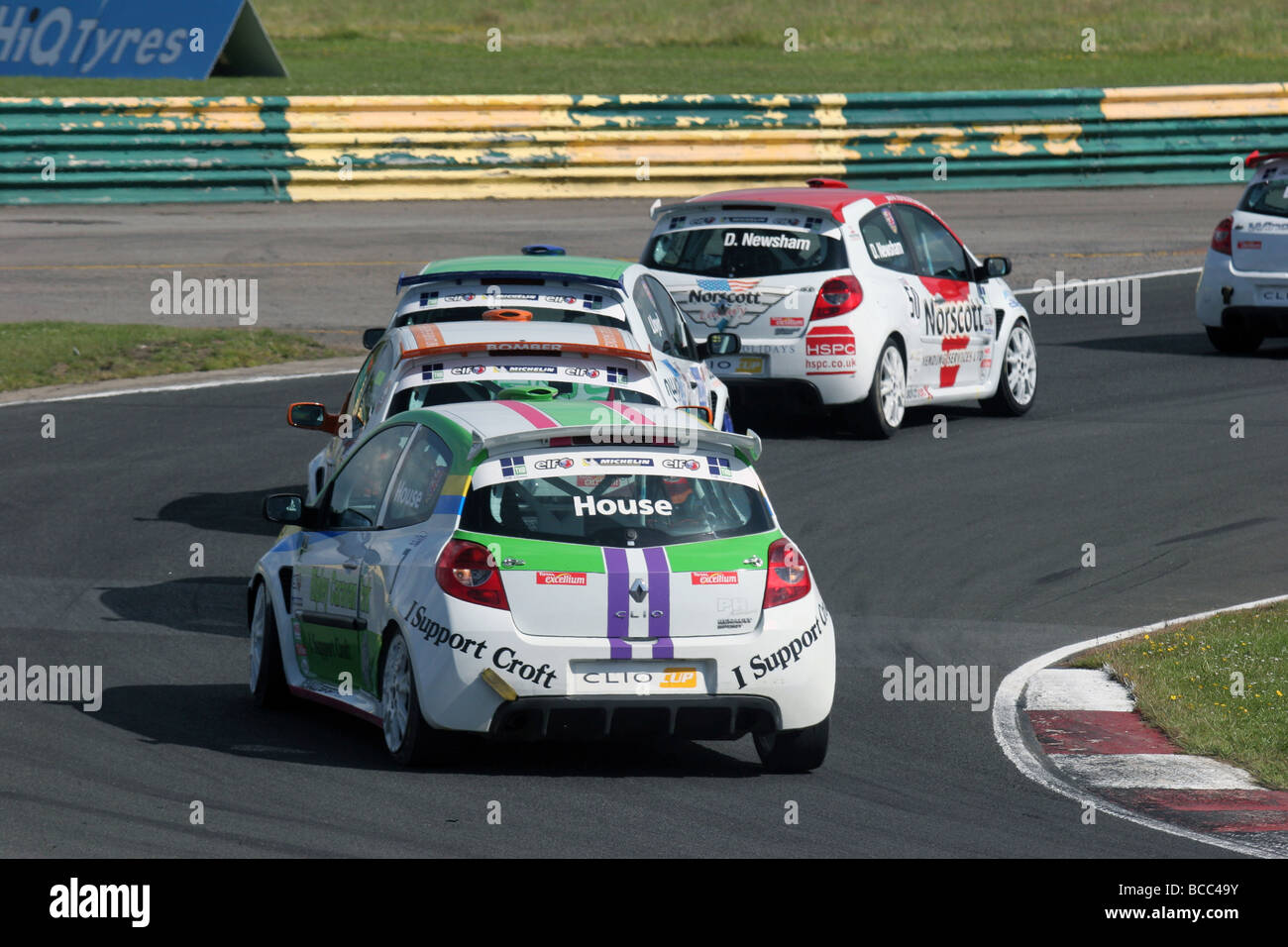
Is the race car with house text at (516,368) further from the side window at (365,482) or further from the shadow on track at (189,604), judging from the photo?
the shadow on track at (189,604)

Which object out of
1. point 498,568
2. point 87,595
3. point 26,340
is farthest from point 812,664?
point 26,340

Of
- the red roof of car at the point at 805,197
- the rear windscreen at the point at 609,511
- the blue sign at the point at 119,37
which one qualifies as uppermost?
the blue sign at the point at 119,37

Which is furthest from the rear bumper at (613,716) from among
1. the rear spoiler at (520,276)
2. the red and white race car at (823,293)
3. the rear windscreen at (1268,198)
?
the rear windscreen at (1268,198)

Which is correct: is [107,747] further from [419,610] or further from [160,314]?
[160,314]

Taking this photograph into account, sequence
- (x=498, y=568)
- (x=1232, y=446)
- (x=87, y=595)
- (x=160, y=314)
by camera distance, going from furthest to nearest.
→ 1. (x=160, y=314)
2. (x=1232, y=446)
3. (x=87, y=595)
4. (x=498, y=568)

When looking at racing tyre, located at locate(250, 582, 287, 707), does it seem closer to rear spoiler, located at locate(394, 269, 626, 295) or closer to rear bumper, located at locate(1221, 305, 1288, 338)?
rear spoiler, located at locate(394, 269, 626, 295)

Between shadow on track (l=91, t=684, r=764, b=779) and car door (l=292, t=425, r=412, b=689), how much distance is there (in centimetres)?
28

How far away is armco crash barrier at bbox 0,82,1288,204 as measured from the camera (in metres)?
30.7

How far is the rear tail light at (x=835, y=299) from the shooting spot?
Result: 55.0ft

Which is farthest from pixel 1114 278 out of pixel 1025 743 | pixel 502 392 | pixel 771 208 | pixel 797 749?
pixel 797 749

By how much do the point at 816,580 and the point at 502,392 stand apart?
2.77 metres

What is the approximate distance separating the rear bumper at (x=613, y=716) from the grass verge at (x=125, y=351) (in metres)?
12.0

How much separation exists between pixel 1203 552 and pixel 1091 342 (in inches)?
330
